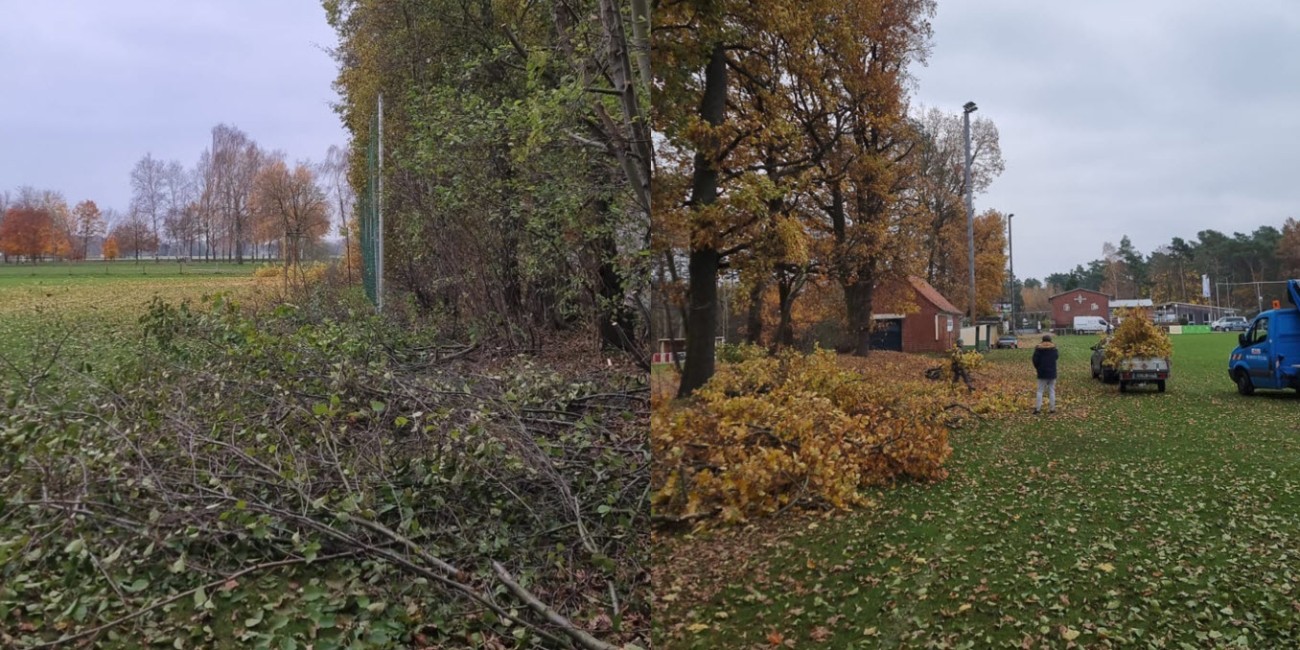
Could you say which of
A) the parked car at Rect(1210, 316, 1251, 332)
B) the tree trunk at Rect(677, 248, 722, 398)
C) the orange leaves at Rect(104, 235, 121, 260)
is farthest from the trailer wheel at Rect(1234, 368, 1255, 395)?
the orange leaves at Rect(104, 235, 121, 260)

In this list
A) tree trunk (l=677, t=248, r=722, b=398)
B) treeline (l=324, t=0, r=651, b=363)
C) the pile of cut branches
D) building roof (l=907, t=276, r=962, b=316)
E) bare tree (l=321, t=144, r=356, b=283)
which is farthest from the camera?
bare tree (l=321, t=144, r=356, b=283)

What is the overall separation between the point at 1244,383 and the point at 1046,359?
0.62 meters

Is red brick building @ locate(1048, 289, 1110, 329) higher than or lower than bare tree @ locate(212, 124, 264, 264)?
lower

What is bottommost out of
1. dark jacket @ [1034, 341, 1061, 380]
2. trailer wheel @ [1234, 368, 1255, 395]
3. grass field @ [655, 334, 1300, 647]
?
grass field @ [655, 334, 1300, 647]

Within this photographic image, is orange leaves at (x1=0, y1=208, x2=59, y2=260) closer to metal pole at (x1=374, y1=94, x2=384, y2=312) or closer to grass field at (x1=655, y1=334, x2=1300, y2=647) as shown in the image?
metal pole at (x1=374, y1=94, x2=384, y2=312)

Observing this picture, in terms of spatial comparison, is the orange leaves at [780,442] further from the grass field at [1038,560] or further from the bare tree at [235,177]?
the bare tree at [235,177]

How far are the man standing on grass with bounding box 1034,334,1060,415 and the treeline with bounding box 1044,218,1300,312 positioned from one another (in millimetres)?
292

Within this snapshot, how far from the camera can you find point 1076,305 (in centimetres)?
301

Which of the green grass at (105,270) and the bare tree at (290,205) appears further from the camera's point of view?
the bare tree at (290,205)

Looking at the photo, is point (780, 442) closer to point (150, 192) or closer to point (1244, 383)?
point (1244, 383)

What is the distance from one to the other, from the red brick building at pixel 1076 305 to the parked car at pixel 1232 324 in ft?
1.14

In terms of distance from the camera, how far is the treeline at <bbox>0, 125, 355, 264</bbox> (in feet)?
7.42

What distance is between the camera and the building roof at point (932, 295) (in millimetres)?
2527

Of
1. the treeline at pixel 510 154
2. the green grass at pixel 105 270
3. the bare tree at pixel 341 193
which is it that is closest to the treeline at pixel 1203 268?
the treeline at pixel 510 154
